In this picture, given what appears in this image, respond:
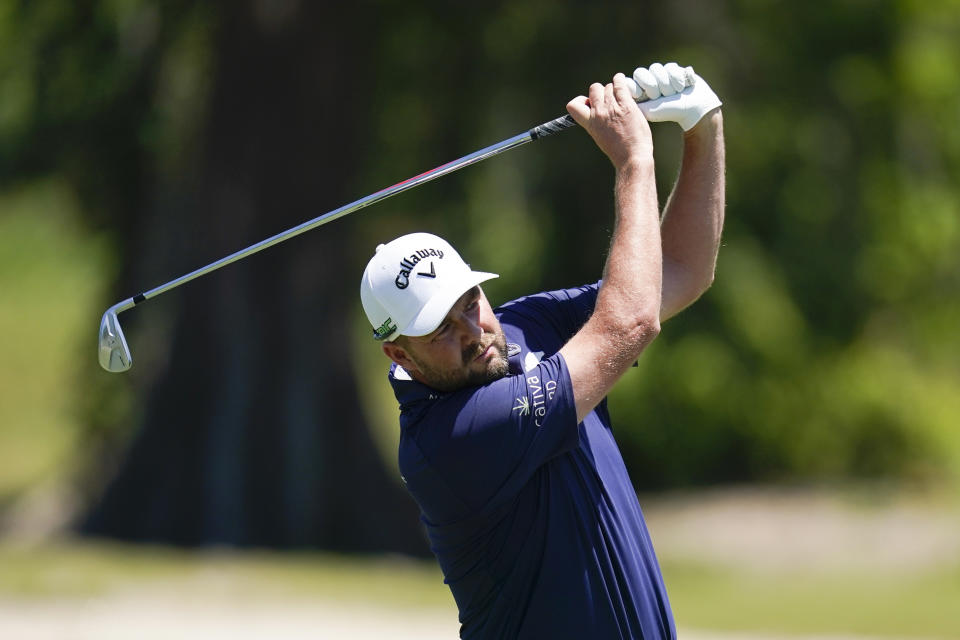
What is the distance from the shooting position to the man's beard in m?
3.14

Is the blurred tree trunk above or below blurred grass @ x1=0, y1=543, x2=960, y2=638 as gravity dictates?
above

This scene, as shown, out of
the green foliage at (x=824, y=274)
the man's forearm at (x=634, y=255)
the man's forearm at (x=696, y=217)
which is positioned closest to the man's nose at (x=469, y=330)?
the man's forearm at (x=634, y=255)

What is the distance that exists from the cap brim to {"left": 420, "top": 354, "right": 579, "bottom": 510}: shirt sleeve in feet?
0.62

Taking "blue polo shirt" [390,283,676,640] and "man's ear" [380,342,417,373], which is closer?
"blue polo shirt" [390,283,676,640]

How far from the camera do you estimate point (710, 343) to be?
16.1m

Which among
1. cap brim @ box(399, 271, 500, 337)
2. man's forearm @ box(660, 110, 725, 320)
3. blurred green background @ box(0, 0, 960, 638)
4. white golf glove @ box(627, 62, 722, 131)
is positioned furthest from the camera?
blurred green background @ box(0, 0, 960, 638)

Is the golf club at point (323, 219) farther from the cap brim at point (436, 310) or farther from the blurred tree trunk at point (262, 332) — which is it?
the blurred tree trunk at point (262, 332)

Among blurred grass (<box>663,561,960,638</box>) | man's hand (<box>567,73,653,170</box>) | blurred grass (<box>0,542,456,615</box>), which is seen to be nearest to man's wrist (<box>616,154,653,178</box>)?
man's hand (<box>567,73,653,170</box>)

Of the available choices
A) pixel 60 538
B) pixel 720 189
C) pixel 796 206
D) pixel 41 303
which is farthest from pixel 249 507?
pixel 41 303

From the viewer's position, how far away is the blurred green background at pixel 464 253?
538 inches

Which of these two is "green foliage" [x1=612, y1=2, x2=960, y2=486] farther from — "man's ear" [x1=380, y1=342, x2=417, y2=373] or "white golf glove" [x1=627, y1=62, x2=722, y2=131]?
"man's ear" [x1=380, y1=342, x2=417, y2=373]

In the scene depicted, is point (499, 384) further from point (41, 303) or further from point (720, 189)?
point (41, 303)

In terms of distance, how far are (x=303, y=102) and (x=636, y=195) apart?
1106 cm

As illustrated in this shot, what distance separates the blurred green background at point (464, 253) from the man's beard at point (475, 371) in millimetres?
8257
